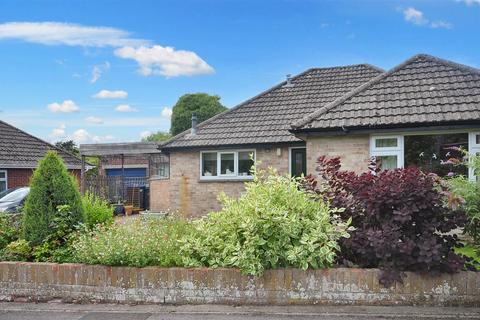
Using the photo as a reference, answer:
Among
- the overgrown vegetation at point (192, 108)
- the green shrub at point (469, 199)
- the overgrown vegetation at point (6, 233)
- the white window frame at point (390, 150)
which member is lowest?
the overgrown vegetation at point (6, 233)

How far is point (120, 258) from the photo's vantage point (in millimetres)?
6133

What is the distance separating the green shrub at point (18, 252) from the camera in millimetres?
6781

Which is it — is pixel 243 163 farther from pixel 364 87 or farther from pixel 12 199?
pixel 12 199

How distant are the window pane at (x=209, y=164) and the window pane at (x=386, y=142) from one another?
7509 millimetres

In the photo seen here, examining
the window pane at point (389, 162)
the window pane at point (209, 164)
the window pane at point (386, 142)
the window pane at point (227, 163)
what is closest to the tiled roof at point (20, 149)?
the window pane at point (209, 164)

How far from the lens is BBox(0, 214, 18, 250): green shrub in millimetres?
7480

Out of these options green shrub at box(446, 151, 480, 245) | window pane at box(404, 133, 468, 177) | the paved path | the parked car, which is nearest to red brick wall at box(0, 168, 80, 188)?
the parked car

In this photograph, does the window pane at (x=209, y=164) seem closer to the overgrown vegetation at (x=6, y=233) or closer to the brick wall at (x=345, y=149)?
the brick wall at (x=345, y=149)

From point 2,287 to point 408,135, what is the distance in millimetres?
9545

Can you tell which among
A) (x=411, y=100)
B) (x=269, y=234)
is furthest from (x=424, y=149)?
(x=269, y=234)

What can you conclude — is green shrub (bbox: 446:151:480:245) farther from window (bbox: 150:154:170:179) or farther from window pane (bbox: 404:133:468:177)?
window (bbox: 150:154:170:179)

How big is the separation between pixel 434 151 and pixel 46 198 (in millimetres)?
9031

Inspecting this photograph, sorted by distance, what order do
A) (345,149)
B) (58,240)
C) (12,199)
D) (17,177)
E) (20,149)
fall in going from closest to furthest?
1. (58,240)
2. (345,149)
3. (12,199)
4. (17,177)
5. (20,149)

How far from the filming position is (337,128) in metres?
11.7
